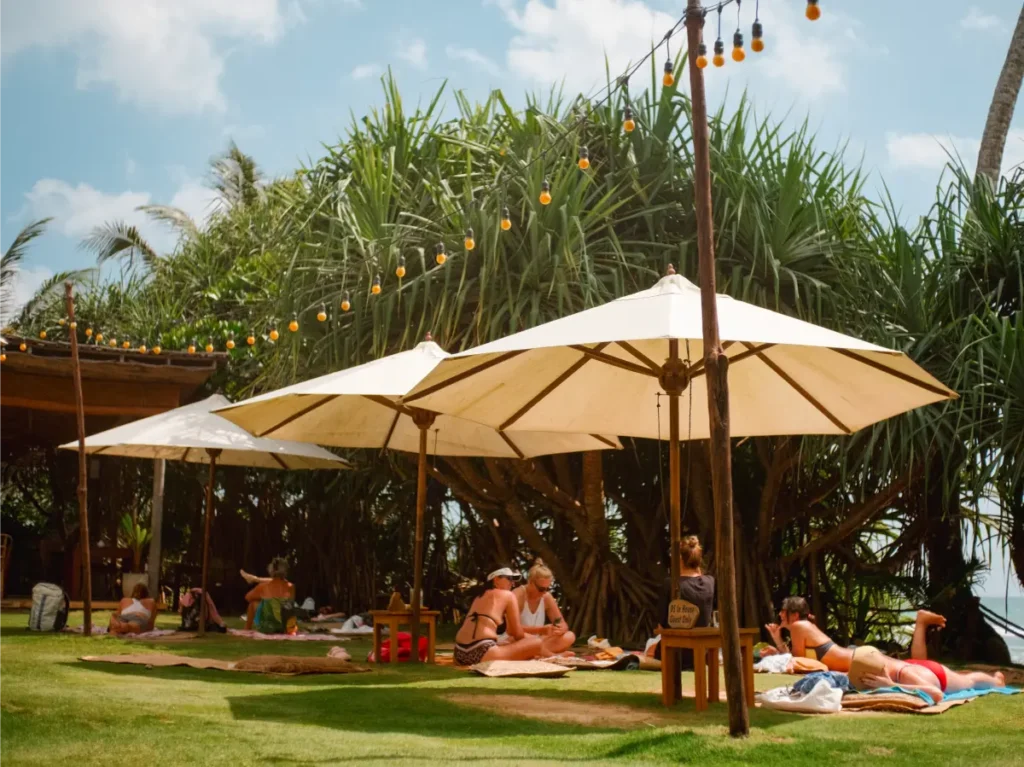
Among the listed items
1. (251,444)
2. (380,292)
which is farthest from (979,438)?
(251,444)

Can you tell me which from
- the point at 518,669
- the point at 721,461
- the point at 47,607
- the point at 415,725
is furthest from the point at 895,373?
the point at 47,607

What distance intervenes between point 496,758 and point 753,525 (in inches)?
320

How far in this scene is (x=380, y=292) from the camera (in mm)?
10898

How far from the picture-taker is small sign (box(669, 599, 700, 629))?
5562mm

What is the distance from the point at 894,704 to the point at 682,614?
3.78 ft

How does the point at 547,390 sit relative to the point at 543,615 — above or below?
above

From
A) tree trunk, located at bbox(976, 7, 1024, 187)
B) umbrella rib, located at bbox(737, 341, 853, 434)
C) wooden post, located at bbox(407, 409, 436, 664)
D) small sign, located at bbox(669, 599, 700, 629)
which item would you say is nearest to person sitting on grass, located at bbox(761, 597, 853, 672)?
umbrella rib, located at bbox(737, 341, 853, 434)

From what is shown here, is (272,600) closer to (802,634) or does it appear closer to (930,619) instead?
(802,634)

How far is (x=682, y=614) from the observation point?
561 cm

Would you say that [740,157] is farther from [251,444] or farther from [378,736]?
[378,736]

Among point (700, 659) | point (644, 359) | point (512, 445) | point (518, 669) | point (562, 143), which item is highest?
point (562, 143)

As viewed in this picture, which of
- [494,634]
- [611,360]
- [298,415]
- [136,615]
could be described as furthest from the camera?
[136,615]

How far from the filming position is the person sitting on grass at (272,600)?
35.1 feet

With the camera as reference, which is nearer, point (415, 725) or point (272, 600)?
point (415, 725)
